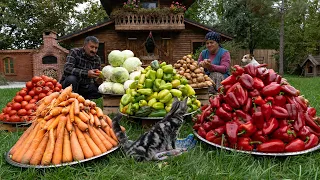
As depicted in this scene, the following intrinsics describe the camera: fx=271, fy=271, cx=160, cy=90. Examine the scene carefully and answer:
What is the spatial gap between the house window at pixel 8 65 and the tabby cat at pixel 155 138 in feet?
69.8

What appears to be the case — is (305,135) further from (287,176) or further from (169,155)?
(169,155)

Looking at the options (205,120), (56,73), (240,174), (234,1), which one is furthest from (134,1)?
(240,174)

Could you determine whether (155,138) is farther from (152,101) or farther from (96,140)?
(152,101)

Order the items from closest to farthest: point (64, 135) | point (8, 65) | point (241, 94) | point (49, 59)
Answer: point (64, 135), point (241, 94), point (49, 59), point (8, 65)

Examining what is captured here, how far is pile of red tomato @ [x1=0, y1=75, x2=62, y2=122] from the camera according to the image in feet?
12.3

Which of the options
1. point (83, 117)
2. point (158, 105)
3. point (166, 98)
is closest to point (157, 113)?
point (158, 105)

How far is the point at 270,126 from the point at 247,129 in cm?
23

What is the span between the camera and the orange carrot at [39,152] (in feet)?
8.04

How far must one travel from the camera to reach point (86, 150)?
2.59 meters

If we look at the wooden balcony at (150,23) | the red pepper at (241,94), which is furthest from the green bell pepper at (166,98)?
the wooden balcony at (150,23)

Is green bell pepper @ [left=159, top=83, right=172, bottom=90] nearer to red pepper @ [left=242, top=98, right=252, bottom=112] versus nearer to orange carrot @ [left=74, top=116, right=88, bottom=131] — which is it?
red pepper @ [left=242, top=98, right=252, bottom=112]

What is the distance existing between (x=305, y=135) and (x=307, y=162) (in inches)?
11.7

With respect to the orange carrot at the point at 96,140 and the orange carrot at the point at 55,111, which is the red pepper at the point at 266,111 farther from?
the orange carrot at the point at 55,111

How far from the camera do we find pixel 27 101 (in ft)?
12.6
